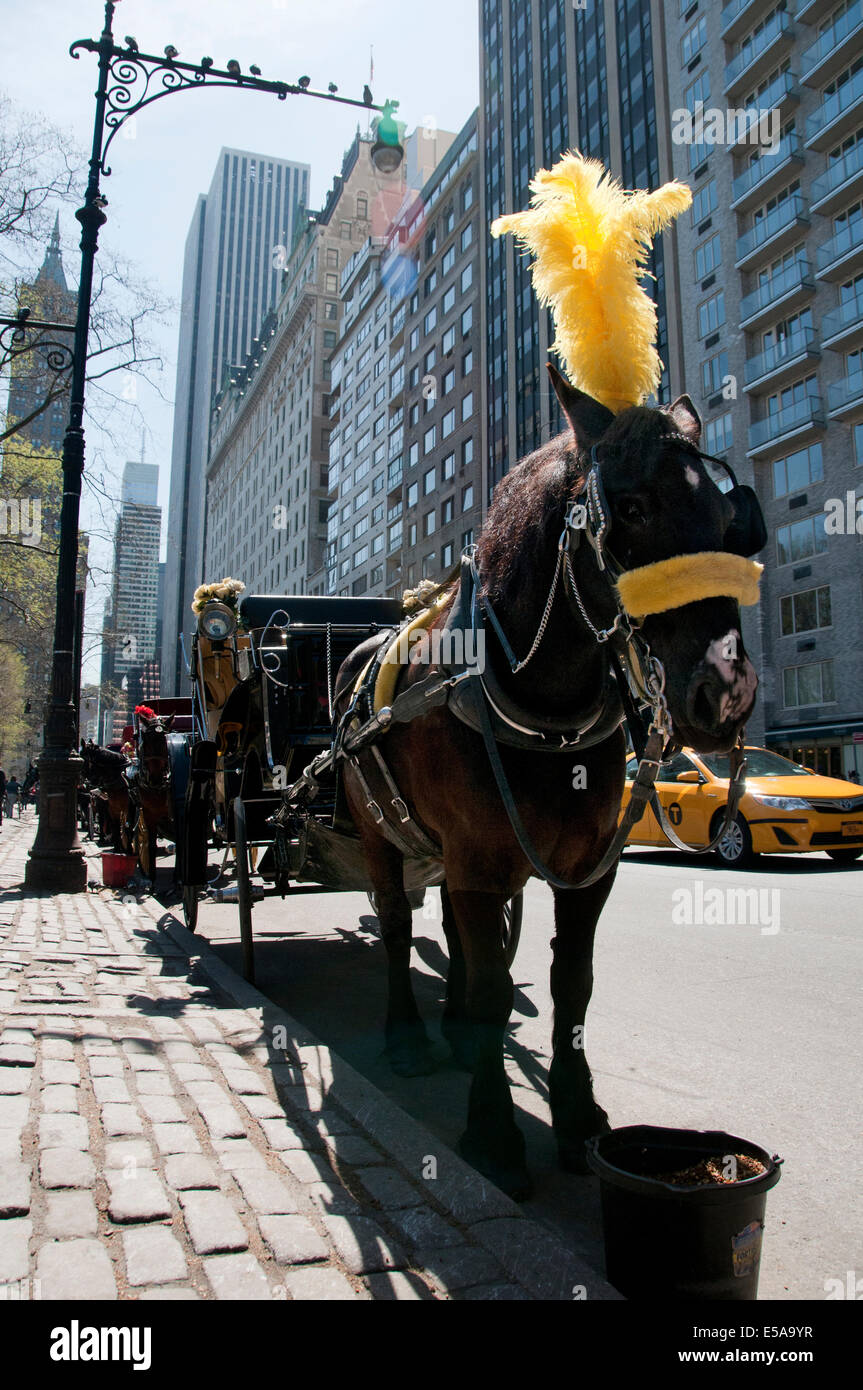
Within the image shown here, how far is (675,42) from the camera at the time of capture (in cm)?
3891

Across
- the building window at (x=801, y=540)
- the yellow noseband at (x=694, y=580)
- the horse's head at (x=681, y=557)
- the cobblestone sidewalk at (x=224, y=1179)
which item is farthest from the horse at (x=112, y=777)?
the building window at (x=801, y=540)

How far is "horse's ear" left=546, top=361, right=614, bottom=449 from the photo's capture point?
2768 mm

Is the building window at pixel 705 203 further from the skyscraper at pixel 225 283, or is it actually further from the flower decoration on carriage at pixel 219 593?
the skyscraper at pixel 225 283

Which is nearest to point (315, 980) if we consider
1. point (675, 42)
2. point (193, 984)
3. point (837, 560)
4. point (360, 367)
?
point (193, 984)

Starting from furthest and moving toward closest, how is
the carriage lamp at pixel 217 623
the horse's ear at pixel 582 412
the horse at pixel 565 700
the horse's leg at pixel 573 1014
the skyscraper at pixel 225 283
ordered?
the skyscraper at pixel 225 283, the carriage lamp at pixel 217 623, the horse's leg at pixel 573 1014, the horse's ear at pixel 582 412, the horse at pixel 565 700

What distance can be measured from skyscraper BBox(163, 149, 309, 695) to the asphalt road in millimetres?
141434

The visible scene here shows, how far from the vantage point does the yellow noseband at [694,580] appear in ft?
7.54

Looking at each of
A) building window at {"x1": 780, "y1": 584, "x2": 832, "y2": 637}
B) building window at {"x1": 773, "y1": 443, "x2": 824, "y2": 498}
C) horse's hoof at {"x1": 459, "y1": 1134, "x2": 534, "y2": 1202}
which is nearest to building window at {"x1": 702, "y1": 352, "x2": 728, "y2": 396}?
building window at {"x1": 773, "y1": 443, "x2": 824, "y2": 498}

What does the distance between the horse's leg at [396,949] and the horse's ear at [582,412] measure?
238 cm

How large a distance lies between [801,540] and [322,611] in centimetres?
2913

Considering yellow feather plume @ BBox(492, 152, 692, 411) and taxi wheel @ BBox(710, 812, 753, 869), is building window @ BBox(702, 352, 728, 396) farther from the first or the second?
yellow feather plume @ BBox(492, 152, 692, 411)

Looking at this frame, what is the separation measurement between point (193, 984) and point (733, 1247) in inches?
171
